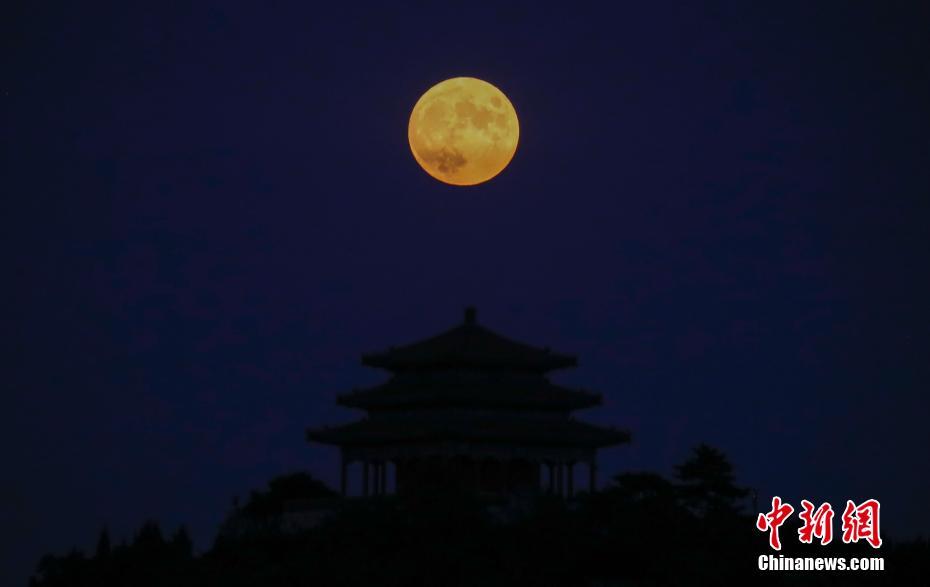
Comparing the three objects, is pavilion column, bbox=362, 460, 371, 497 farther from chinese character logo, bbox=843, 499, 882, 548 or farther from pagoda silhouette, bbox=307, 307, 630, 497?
chinese character logo, bbox=843, 499, 882, 548

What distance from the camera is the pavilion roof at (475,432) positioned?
90.9 metres

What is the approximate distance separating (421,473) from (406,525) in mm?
17939

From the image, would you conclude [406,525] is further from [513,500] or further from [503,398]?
[503,398]

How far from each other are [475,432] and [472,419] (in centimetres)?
94

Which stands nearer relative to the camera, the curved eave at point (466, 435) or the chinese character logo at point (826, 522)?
the chinese character logo at point (826, 522)

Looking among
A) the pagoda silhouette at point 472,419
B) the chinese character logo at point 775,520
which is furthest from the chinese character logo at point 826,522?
the pagoda silhouette at point 472,419

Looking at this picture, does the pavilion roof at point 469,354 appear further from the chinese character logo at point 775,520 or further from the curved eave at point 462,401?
the chinese character logo at point 775,520

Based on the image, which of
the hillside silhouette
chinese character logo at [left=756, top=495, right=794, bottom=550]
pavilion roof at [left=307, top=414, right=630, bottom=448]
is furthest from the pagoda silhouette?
chinese character logo at [left=756, top=495, right=794, bottom=550]

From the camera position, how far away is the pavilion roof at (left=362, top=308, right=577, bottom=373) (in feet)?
302

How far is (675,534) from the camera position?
236ft

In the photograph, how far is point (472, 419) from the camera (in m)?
91.4

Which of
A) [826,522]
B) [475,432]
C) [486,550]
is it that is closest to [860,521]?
[826,522]

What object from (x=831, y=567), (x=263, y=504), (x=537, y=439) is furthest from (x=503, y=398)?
(x=831, y=567)

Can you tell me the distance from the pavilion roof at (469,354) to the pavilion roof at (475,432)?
6.91 ft
